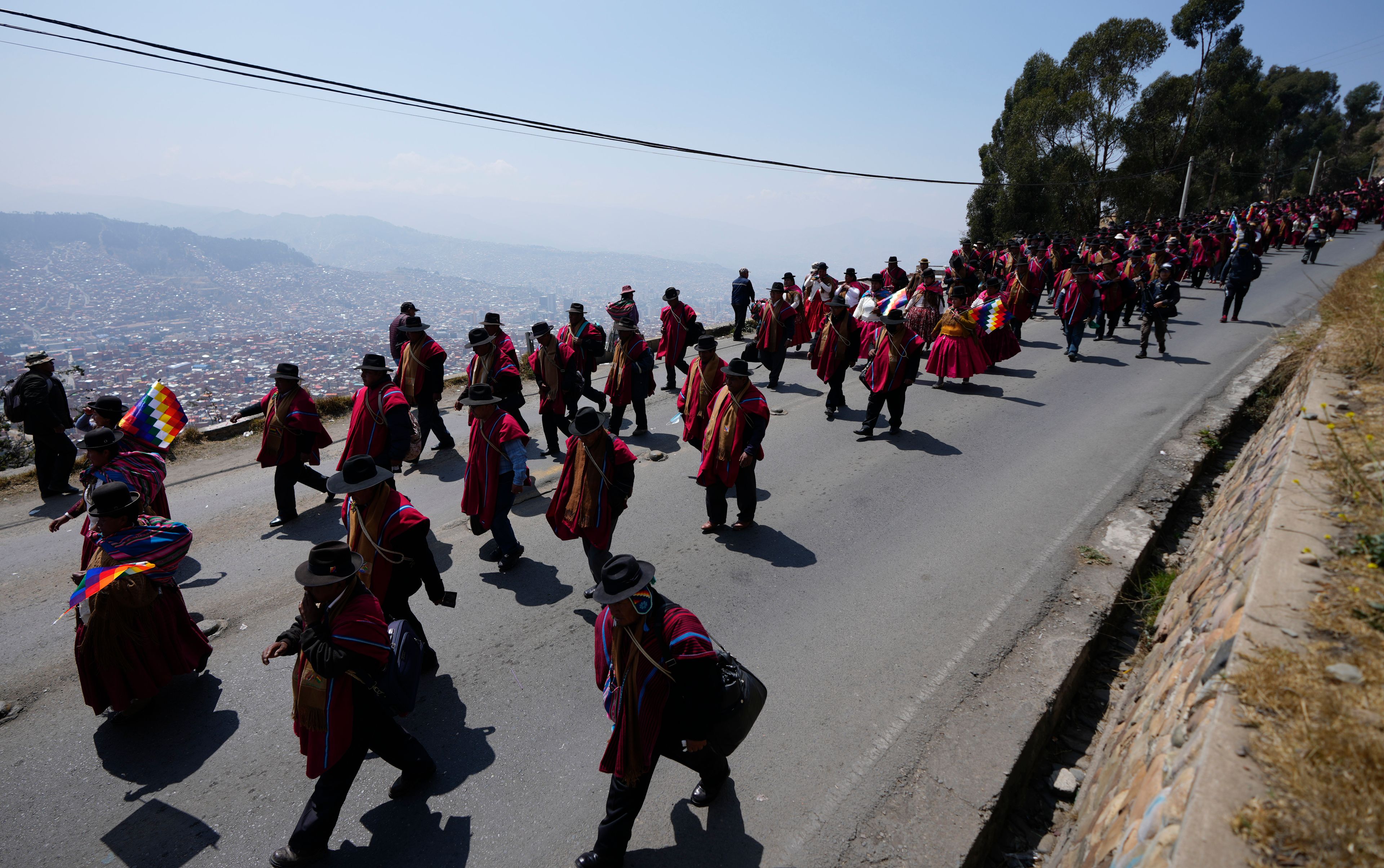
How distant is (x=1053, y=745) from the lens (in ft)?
14.1

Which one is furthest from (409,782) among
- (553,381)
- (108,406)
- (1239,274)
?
(1239,274)

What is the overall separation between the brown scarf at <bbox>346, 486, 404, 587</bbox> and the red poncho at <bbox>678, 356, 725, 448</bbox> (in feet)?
A: 11.0

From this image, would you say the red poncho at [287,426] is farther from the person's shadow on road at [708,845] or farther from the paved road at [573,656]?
the person's shadow on road at [708,845]

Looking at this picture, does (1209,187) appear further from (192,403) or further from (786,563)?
(192,403)

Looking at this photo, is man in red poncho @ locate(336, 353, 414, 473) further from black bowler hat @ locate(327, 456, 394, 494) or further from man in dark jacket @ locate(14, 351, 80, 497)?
man in dark jacket @ locate(14, 351, 80, 497)

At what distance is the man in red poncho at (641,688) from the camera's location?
3.07 m

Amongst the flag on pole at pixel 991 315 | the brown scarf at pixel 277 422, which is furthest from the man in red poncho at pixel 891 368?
the brown scarf at pixel 277 422

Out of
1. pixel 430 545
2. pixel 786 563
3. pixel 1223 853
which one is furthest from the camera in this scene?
pixel 430 545

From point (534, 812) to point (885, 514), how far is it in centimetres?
475

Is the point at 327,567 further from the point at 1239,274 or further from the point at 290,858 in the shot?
the point at 1239,274

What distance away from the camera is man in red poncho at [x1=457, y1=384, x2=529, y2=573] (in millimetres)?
5801

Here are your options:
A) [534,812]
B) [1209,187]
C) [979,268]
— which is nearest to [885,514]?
[534,812]

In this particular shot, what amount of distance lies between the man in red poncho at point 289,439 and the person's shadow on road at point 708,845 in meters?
5.31

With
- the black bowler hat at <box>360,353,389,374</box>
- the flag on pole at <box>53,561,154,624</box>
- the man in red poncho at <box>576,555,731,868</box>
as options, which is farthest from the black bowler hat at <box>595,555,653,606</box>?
the black bowler hat at <box>360,353,389,374</box>
